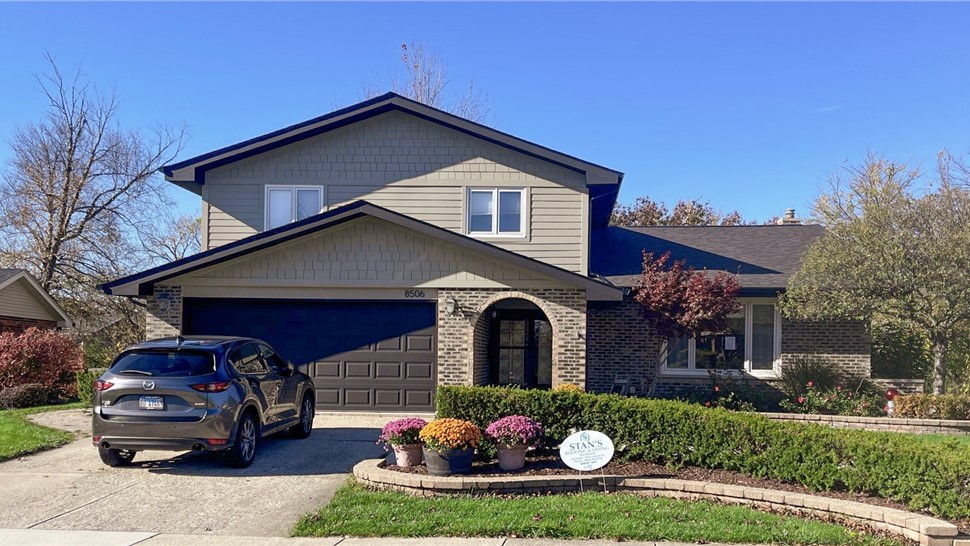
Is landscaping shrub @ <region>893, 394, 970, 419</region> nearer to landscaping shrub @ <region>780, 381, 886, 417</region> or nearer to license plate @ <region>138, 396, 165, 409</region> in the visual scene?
landscaping shrub @ <region>780, 381, 886, 417</region>

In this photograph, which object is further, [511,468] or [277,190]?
[277,190]

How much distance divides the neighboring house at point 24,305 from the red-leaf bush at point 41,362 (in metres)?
5.75

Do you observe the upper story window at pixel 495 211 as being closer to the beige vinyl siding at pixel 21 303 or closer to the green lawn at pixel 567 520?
the green lawn at pixel 567 520

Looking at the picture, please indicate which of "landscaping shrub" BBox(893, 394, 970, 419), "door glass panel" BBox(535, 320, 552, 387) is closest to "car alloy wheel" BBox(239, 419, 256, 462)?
"door glass panel" BBox(535, 320, 552, 387)

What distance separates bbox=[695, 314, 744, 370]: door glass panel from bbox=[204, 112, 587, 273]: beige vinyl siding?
439cm

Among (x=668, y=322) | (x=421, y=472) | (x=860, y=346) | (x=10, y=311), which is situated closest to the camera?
(x=421, y=472)

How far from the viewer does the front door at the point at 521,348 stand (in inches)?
671

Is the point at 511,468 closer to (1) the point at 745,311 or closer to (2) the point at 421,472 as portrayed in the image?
(2) the point at 421,472

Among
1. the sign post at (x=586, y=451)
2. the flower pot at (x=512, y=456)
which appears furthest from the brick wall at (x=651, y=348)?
the sign post at (x=586, y=451)

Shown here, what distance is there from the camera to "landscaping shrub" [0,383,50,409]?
16.1 meters

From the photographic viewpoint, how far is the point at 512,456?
8.73 meters

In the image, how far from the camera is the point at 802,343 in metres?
16.9

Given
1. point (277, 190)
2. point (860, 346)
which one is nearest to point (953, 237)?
point (860, 346)

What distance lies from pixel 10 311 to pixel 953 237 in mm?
26064
